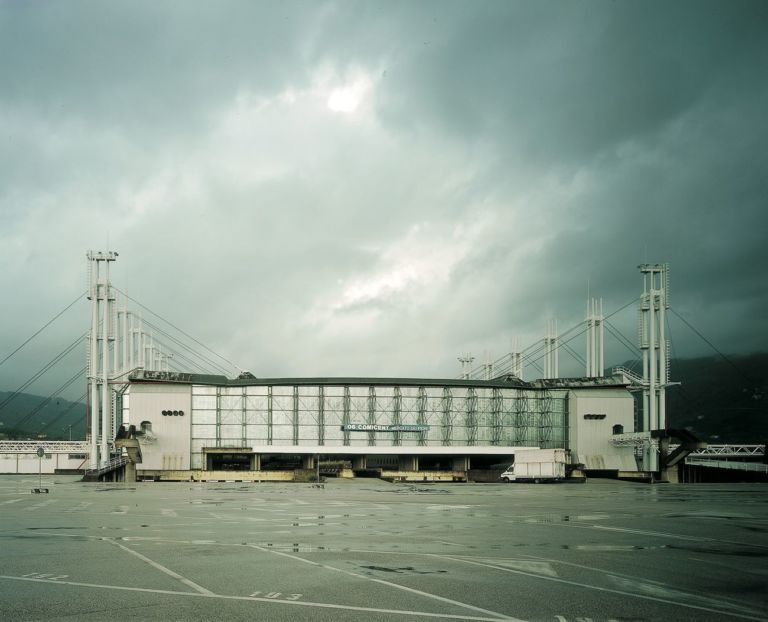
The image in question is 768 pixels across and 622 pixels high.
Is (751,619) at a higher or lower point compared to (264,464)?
higher

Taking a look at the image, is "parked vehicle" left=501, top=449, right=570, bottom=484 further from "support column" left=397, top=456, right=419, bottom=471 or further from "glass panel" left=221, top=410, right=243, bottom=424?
"glass panel" left=221, top=410, right=243, bottom=424

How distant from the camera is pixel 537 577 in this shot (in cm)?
1672

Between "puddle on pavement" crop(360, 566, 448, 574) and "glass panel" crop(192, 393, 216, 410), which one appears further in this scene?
"glass panel" crop(192, 393, 216, 410)

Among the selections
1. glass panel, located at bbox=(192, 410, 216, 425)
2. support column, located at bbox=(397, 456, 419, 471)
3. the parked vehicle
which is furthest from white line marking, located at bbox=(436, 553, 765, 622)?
glass panel, located at bbox=(192, 410, 216, 425)

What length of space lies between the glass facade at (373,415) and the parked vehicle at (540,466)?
3113 centimetres

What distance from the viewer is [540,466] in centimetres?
8319

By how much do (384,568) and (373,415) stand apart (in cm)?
9795

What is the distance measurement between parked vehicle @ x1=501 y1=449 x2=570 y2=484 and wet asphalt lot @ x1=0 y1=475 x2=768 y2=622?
49.7 meters

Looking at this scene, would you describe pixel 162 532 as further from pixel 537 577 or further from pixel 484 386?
pixel 484 386

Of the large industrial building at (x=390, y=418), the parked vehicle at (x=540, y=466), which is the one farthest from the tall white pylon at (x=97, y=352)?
the parked vehicle at (x=540, y=466)

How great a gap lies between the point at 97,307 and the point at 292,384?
30.1 m

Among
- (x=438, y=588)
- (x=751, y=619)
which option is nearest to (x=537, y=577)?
(x=438, y=588)

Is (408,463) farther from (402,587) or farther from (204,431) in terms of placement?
(402,587)

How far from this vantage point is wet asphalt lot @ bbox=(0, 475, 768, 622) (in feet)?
44.5
